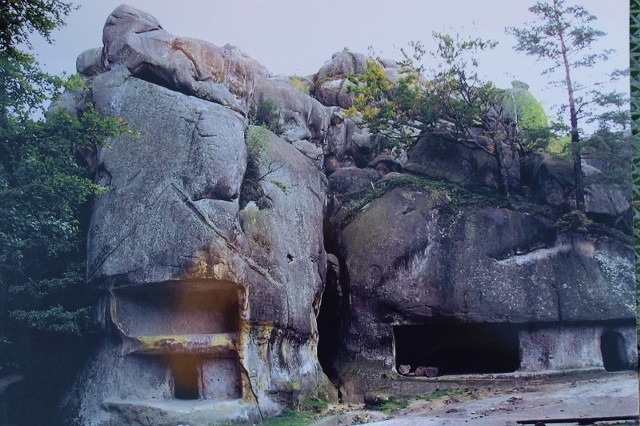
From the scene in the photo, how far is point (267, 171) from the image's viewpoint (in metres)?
10.5

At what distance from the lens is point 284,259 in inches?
395

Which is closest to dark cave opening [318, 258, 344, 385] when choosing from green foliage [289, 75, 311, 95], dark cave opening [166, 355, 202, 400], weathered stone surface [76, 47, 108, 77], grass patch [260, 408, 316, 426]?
grass patch [260, 408, 316, 426]

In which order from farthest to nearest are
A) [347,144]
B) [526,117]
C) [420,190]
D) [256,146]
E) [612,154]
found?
1. [347,144]
2. [420,190]
3. [526,117]
4. [256,146]
5. [612,154]

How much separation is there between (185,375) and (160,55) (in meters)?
4.74

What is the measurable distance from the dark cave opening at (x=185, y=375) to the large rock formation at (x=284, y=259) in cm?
2

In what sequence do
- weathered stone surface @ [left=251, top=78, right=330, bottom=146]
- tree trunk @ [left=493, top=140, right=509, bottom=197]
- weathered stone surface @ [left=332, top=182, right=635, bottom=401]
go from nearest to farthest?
1. weathered stone surface @ [left=332, top=182, right=635, bottom=401]
2. tree trunk @ [left=493, top=140, right=509, bottom=197]
3. weathered stone surface @ [left=251, top=78, right=330, bottom=146]

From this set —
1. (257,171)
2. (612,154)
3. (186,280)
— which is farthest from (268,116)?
(612,154)

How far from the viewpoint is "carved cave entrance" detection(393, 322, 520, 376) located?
1074cm

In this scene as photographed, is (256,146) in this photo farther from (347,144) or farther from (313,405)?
(313,405)

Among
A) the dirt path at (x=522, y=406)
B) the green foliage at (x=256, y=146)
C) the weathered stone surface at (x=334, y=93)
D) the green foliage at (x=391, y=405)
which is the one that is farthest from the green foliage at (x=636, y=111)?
the weathered stone surface at (x=334, y=93)

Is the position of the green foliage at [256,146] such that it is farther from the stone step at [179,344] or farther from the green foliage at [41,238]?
the stone step at [179,344]

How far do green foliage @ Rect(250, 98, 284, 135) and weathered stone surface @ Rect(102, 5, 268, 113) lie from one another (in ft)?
2.95

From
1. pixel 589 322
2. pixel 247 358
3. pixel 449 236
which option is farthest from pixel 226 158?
pixel 589 322

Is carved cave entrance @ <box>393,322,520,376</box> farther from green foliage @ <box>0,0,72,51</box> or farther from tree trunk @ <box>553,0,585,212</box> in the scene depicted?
green foliage @ <box>0,0,72,51</box>
